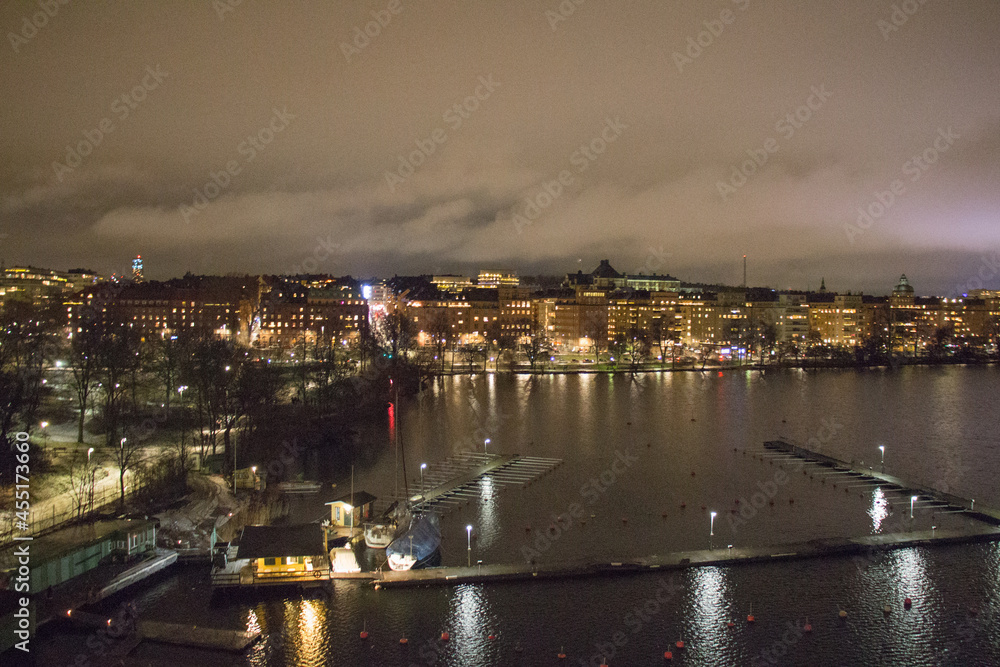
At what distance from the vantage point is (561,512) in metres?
12.0

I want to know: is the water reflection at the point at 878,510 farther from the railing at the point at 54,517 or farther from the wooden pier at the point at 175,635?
the railing at the point at 54,517

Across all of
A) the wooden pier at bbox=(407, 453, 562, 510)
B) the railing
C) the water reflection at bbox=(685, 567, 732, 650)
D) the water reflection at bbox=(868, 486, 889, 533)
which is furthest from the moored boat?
Result: the water reflection at bbox=(868, 486, 889, 533)

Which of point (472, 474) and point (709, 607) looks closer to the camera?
point (709, 607)

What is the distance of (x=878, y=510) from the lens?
11977 mm

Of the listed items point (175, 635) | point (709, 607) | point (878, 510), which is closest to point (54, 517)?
point (175, 635)

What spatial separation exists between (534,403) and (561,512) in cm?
1265

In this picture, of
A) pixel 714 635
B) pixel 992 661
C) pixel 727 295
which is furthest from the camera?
pixel 727 295

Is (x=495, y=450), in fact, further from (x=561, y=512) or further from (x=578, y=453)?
(x=561, y=512)

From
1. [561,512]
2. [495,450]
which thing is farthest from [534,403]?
[561,512]

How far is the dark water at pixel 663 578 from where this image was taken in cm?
748

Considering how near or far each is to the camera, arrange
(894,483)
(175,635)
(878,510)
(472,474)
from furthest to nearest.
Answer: (472,474), (894,483), (878,510), (175,635)

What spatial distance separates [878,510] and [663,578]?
524 cm

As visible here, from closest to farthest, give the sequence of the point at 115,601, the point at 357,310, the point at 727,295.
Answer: the point at 115,601
the point at 357,310
the point at 727,295

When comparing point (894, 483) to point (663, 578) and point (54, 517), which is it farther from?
point (54, 517)
